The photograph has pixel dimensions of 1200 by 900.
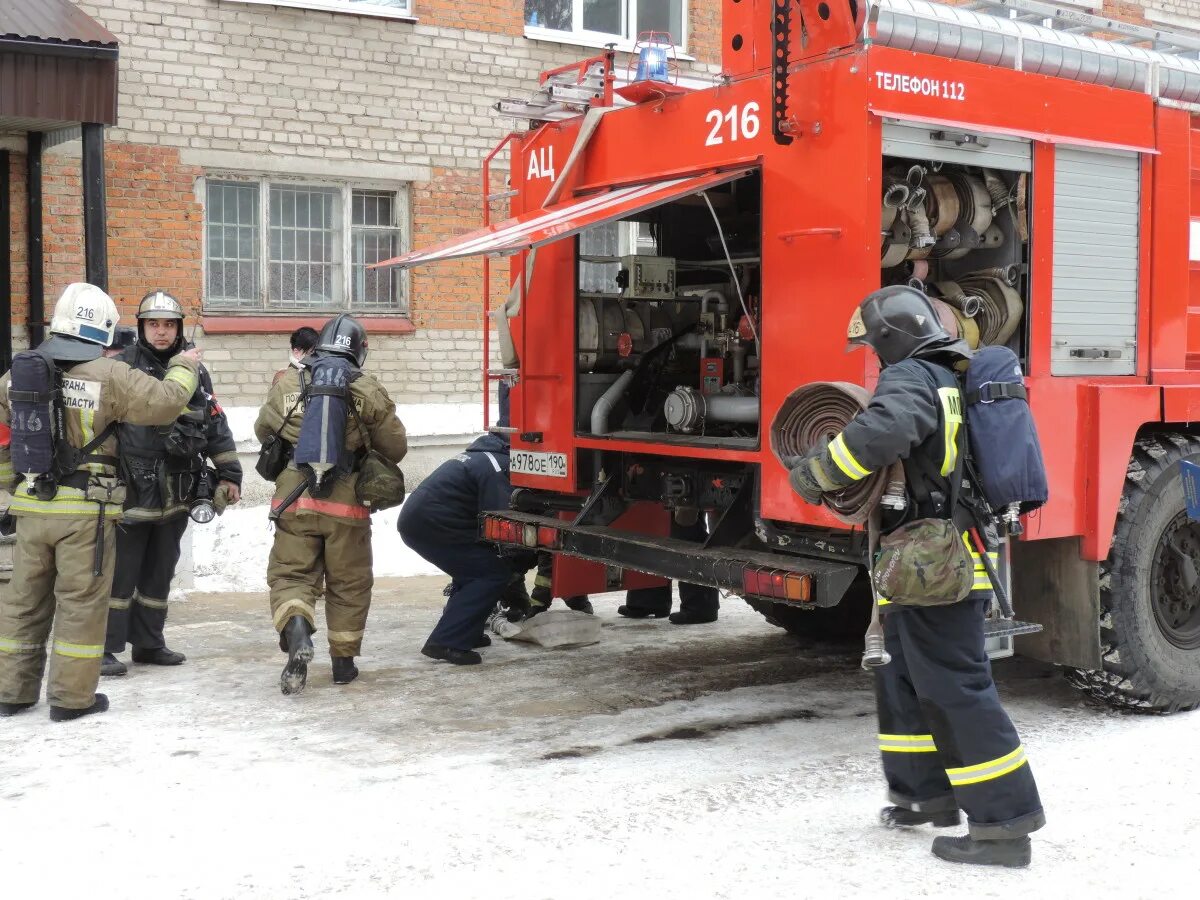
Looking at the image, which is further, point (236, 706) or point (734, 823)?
point (236, 706)

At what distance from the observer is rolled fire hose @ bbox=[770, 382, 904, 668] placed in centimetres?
445

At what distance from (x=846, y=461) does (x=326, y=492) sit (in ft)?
10.0

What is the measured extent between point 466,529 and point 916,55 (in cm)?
336

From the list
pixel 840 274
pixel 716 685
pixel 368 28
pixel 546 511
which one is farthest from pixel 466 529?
pixel 368 28

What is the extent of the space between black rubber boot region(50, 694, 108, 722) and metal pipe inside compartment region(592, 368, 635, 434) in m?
2.53

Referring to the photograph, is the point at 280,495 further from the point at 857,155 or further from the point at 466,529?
the point at 857,155

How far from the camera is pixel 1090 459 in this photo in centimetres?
587

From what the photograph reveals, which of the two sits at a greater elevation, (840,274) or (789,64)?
(789,64)

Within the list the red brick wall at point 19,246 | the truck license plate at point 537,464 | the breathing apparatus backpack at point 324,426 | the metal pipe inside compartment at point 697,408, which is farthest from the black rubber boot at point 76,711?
the red brick wall at point 19,246

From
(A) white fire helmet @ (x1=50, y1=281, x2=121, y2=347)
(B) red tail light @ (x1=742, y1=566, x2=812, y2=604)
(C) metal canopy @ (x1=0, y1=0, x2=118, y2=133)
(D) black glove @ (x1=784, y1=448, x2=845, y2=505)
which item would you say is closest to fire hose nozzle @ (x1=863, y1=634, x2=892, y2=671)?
(D) black glove @ (x1=784, y1=448, x2=845, y2=505)

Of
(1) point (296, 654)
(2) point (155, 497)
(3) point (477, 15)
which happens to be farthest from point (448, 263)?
(1) point (296, 654)

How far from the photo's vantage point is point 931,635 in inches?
172

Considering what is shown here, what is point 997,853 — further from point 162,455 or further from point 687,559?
point 162,455

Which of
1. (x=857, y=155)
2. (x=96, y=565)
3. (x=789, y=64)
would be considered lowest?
(x=96, y=565)
